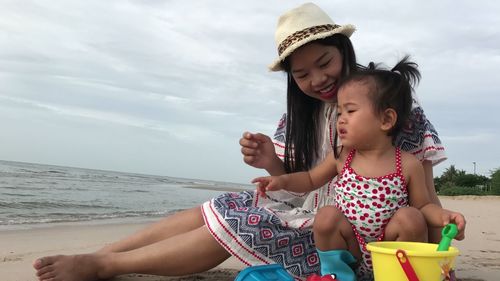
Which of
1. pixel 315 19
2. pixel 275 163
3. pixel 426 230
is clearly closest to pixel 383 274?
pixel 426 230

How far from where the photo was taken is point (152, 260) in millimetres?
2359

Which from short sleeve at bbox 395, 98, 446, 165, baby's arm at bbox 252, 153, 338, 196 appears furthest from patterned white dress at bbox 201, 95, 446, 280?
baby's arm at bbox 252, 153, 338, 196

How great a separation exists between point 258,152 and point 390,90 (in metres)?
0.78

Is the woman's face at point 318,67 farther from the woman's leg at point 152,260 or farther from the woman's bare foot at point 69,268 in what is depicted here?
the woman's bare foot at point 69,268

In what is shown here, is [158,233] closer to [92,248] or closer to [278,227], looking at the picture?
[278,227]

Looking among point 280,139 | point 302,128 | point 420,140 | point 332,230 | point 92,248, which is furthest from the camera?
point 92,248

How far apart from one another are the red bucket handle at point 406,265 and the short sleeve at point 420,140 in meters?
0.87

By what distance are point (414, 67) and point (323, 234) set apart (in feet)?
2.99

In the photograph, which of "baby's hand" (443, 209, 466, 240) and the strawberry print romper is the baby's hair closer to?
the strawberry print romper

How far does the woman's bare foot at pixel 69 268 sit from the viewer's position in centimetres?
226

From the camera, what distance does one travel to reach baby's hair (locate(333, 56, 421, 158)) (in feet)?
6.76

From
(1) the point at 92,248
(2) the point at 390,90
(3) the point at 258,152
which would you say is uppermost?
(2) the point at 390,90

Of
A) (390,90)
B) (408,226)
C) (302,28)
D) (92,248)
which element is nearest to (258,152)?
(302,28)

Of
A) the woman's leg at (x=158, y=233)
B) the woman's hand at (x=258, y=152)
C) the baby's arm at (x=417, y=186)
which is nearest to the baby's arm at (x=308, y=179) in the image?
the woman's hand at (x=258, y=152)
